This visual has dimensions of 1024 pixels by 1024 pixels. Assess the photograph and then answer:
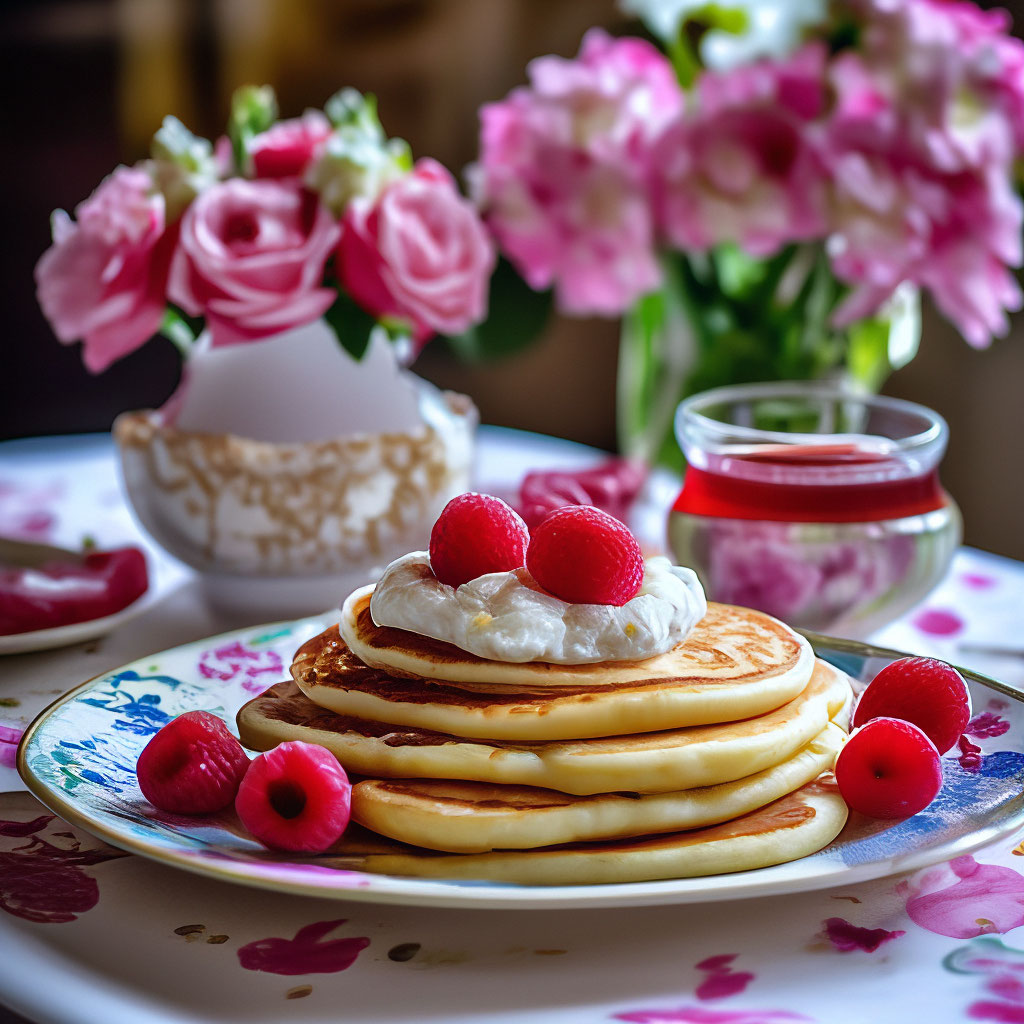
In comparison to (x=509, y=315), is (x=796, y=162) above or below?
above

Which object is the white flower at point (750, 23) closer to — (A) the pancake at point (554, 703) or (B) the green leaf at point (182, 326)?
(B) the green leaf at point (182, 326)

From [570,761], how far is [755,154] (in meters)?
0.99

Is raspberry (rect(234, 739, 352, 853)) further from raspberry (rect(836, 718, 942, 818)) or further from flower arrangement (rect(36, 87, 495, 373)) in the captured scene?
flower arrangement (rect(36, 87, 495, 373))

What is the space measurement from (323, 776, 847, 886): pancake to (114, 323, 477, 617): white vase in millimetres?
629

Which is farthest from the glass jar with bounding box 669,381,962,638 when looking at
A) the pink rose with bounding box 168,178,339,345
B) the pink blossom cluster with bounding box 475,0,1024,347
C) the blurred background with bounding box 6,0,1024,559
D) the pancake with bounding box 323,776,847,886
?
the blurred background with bounding box 6,0,1024,559

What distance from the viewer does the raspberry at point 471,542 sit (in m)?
0.89

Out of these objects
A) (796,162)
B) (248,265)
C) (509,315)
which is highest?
(796,162)

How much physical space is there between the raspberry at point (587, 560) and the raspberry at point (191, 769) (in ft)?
0.77

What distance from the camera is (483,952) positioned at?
0.74 metres

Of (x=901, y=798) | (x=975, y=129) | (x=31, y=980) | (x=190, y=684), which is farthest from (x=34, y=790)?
(x=975, y=129)

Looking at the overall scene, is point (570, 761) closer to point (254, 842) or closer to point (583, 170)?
point (254, 842)

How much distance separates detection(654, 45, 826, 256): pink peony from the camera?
1.50m

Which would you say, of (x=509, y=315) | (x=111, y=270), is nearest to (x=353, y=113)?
(x=111, y=270)

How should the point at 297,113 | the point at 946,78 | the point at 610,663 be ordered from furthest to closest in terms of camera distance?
the point at 297,113, the point at 946,78, the point at 610,663
